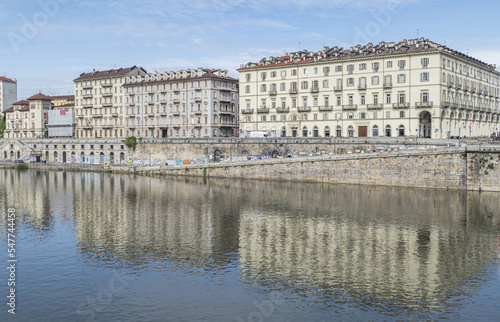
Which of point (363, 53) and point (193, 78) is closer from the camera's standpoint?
point (363, 53)

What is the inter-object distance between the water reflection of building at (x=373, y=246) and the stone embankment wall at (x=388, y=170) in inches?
264

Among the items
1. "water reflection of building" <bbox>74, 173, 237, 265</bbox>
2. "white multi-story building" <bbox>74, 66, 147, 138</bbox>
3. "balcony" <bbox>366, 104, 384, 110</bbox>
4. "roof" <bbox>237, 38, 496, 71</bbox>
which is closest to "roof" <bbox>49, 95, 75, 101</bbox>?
"white multi-story building" <bbox>74, 66, 147, 138</bbox>

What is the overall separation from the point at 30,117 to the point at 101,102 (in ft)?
87.8

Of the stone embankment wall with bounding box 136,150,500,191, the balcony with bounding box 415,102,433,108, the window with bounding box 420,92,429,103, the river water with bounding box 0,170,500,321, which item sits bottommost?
the river water with bounding box 0,170,500,321

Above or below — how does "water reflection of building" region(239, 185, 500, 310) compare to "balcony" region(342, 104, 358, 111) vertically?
below

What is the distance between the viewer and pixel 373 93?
93.6 metres

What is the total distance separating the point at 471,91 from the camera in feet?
326

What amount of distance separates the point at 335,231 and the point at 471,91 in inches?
2673

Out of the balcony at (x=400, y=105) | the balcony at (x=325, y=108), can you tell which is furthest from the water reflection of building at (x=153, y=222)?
the balcony at (x=400, y=105)

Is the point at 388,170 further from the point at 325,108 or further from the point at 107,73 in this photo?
the point at 107,73

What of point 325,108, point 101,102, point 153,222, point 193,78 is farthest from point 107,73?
point 153,222

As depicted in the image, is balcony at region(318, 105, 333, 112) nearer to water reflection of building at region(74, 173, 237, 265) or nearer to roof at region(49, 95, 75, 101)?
water reflection of building at region(74, 173, 237, 265)

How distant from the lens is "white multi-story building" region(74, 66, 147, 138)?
13462 centimetres

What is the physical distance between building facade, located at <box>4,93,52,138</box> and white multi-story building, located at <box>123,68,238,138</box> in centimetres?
3311
